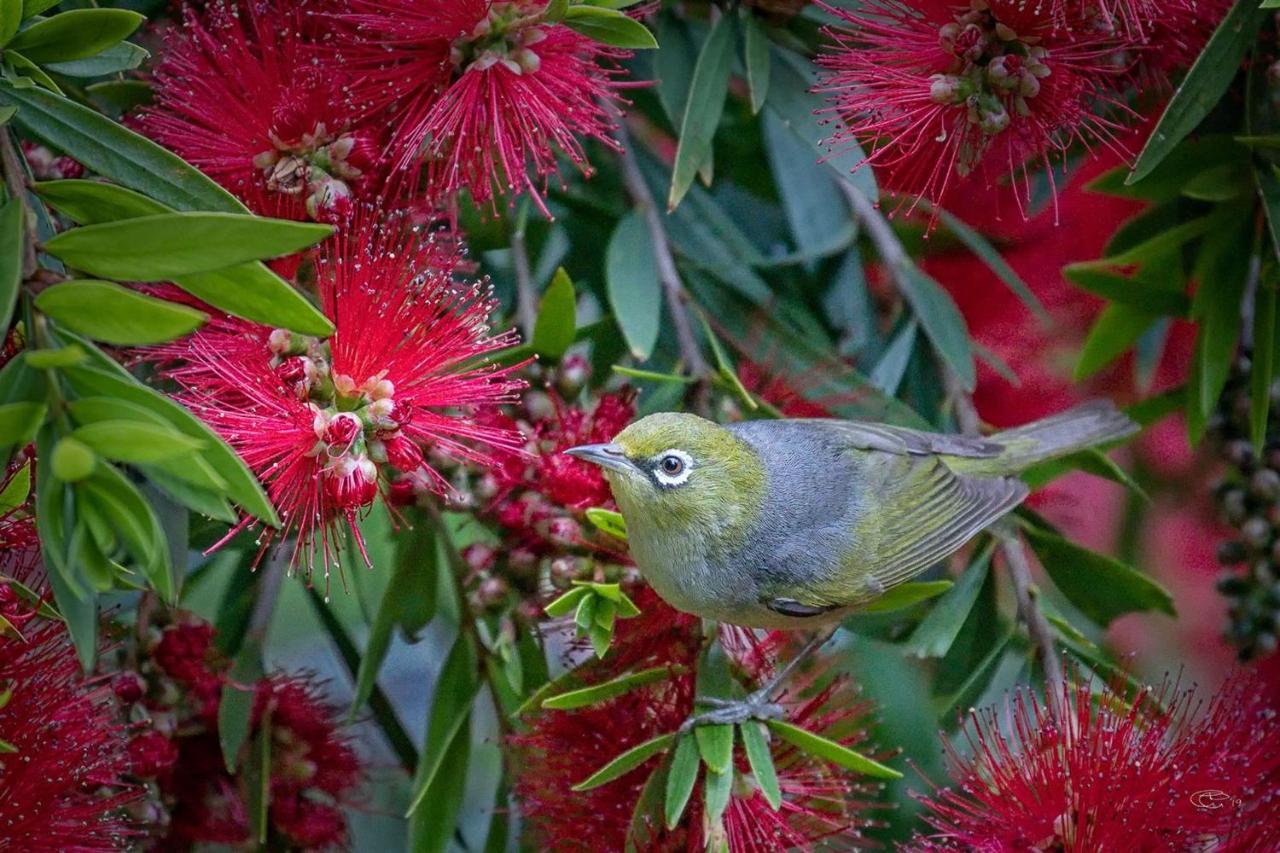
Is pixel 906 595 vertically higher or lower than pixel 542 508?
lower

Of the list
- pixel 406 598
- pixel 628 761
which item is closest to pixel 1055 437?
pixel 628 761

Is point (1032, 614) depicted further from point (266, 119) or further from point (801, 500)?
point (266, 119)

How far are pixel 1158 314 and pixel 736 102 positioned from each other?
1.02 meters

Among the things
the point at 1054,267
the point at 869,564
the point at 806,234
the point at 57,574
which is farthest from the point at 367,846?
the point at 1054,267

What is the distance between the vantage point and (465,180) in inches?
77.1

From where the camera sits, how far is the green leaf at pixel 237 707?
2023mm

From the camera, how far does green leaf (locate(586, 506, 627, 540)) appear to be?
2.00 metres

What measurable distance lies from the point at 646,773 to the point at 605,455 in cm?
49

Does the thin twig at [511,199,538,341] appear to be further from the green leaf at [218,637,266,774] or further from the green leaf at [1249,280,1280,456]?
the green leaf at [1249,280,1280,456]

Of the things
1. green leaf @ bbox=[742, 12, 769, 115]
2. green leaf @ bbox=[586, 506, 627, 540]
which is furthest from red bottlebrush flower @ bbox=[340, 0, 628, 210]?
green leaf @ bbox=[586, 506, 627, 540]

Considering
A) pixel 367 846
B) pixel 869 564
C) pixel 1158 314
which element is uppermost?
pixel 1158 314

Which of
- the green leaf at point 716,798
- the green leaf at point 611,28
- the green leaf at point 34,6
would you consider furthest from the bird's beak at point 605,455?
the green leaf at point 34,6

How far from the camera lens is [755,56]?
2234mm

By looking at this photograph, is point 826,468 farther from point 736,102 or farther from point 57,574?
point 57,574
